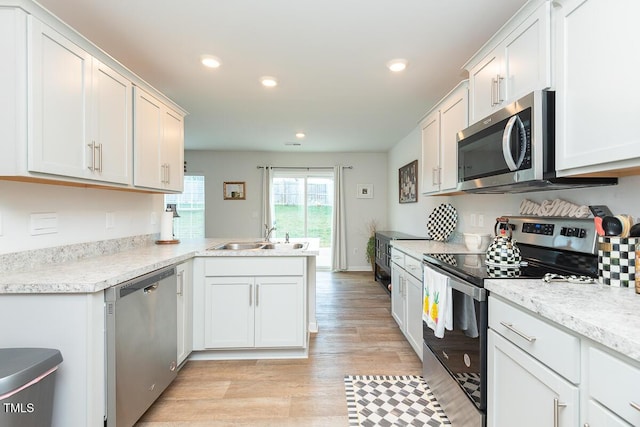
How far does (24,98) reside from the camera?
1417 millimetres

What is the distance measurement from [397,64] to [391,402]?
2410 millimetres

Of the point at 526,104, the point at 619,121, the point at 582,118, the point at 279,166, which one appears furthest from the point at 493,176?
the point at 279,166

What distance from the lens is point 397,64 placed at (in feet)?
8.23

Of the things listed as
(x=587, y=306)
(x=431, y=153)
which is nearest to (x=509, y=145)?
(x=587, y=306)

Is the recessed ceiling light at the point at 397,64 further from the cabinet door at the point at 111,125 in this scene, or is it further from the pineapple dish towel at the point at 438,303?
the cabinet door at the point at 111,125

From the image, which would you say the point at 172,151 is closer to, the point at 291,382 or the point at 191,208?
the point at 291,382

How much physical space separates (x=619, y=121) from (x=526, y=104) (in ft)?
1.52

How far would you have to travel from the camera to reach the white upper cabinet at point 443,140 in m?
2.38

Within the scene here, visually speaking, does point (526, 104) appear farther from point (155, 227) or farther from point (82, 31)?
point (155, 227)

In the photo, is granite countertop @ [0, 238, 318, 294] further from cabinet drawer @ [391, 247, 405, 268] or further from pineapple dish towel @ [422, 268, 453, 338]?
cabinet drawer @ [391, 247, 405, 268]

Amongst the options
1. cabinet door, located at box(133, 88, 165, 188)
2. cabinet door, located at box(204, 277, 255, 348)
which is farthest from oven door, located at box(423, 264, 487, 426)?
cabinet door, located at box(133, 88, 165, 188)

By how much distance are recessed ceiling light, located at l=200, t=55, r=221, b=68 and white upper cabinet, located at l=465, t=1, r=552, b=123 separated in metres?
1.86

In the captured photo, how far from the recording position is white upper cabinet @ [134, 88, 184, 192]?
2.35 metres

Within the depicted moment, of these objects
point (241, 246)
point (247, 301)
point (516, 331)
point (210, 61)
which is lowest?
point (247, 301)
